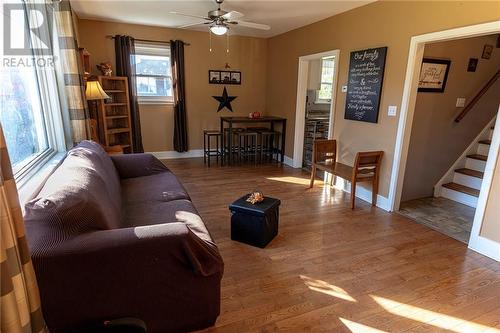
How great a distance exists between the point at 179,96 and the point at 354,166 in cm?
350

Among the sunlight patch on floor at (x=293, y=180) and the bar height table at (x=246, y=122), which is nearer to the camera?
the sunlight patch on floor at (x=293, y=180)

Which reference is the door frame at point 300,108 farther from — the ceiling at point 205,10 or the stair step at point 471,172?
the stair step at point 471,172

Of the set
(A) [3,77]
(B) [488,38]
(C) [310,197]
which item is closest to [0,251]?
(A) [3,77]

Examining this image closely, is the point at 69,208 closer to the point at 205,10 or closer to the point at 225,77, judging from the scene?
the point at 205,10

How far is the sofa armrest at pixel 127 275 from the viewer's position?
1244 mm

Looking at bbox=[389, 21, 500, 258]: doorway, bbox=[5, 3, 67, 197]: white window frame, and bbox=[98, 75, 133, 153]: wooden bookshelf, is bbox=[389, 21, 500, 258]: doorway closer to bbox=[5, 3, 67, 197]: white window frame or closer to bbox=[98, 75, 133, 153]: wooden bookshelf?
bbox=[5, 3, 67, 197]: white window frame

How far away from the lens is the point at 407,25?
2963mm

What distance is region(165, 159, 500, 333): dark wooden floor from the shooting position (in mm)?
1724

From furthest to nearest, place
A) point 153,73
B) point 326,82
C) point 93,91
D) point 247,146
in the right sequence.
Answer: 1. point 326,82
2. point 247,146
3. point 153,73
4. point 93,91

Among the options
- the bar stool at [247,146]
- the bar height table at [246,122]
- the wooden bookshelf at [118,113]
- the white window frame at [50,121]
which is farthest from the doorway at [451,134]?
the wooden bookshelf at [118,113]

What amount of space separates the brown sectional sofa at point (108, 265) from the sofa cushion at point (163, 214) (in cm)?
23

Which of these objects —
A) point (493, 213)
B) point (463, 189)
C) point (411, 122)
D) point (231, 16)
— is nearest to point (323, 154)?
point (411, 122)

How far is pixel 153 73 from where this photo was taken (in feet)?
17.1

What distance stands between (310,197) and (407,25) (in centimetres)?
221
